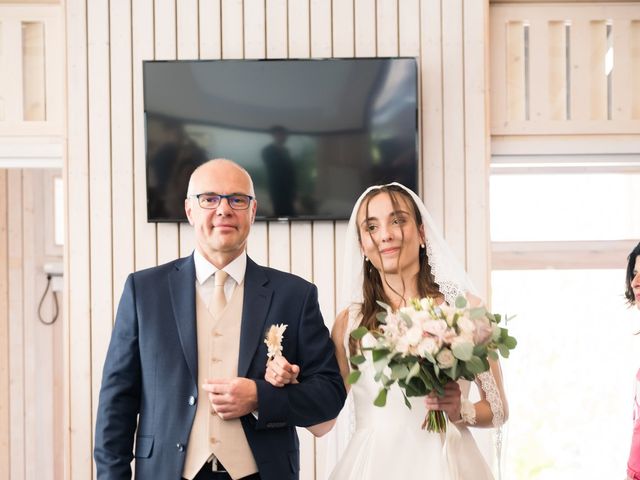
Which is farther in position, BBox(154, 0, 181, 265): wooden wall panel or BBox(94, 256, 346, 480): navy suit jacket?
BBox(154, 0, 181, 265): wooden wall panel


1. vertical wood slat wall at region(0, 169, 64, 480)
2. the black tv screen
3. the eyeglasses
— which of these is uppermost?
the black tv screen

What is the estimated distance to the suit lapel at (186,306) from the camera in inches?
81.0

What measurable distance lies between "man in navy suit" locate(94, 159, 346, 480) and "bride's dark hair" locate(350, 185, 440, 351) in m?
0.32

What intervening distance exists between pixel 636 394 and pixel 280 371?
1616mm

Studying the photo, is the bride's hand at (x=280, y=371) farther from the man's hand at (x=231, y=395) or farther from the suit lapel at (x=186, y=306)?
the suit lapel at (x=186, y=306)

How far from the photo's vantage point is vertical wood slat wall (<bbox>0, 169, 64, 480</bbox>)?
5.41m

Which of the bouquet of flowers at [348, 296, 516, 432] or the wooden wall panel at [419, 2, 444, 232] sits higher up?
the wooden wall panel at [419, 2, 444, 232]

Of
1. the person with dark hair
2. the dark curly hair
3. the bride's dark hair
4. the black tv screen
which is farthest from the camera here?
the black tv screen

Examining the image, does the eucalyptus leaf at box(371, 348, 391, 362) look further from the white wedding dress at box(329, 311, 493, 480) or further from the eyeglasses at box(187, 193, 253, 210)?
the eyeglasses at box(187, 193, 253, 210)

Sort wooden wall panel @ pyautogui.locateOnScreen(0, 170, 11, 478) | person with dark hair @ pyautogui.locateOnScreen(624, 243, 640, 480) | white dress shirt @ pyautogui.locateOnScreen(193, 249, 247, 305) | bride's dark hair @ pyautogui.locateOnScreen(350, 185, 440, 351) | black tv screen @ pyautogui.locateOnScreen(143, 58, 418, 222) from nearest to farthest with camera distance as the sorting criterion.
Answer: white dress shirt @ pyautogui.locateOnScreen(193, 249, 247, 305) → bride's dark hair @ pyautogui.locateOnScreen(350, 185, 440, 351) → person with dark hair @ pyautogui.locateOnScreen(624, 243, 640, 480) → black tv screen @ pyautogui.locateOnScreen(143, 58, 418, 222) → wooden wall panel @ pyautogui.locateOnScreen(0, 170, 11, 478)

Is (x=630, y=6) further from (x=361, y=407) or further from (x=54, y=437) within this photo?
(x=54, y=437)

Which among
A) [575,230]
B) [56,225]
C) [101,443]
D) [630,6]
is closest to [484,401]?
[101,443]

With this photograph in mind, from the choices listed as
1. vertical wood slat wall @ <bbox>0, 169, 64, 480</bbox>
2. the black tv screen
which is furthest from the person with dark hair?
vertical wood slat wall @ <bbox>0, 169, 64, 480</bbox>

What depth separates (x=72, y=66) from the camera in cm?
363
